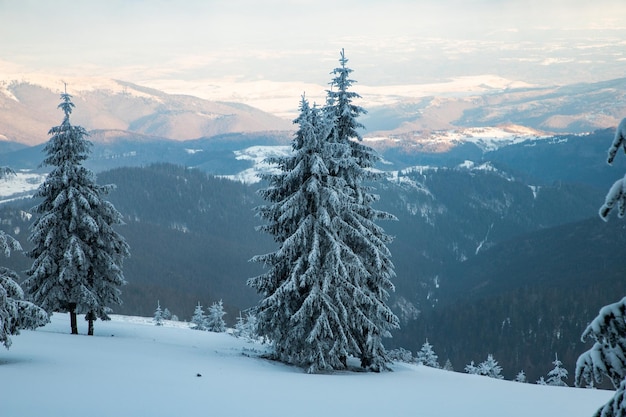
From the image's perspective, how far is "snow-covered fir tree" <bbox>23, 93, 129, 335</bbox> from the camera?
28.2 metres

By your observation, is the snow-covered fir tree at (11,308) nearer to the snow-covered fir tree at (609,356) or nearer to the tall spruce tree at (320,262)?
the tall spruce tree at (320,262)

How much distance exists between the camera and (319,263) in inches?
918

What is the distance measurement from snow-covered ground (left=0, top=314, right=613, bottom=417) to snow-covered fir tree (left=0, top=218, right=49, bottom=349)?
3.98 feet

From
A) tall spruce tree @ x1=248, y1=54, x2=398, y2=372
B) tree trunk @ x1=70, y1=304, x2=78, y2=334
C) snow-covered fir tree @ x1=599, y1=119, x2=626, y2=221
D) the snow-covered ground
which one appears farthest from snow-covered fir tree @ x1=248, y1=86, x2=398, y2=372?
snow-covered fir tree @ x1=599, y1=119, x2=626, y2=221

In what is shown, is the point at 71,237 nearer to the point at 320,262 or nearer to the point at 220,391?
the point at 320,262

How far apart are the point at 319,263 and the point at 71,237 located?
14214 mm

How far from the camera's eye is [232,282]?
19875 centimetres

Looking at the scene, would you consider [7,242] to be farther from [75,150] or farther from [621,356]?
[621,356]

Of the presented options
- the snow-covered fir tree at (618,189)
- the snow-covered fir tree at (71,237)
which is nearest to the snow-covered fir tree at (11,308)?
the snow-covered fir tree at (71,237)

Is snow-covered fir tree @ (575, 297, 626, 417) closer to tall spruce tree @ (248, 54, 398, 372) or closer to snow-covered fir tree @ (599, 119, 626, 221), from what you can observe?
snow-covered fir tree @ (599, 119, 626, 221)

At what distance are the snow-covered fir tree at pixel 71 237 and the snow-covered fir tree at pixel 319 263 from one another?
34.1ft

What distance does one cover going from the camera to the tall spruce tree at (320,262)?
74.7 feet

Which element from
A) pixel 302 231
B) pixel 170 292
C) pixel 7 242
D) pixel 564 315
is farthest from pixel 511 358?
pixel 7 242

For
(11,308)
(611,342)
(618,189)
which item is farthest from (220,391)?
(618,189)
